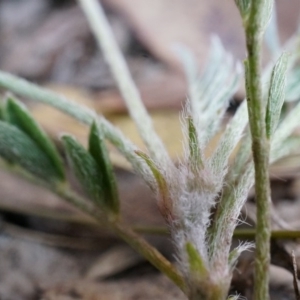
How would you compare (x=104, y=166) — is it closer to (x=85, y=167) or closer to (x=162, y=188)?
(x=85, y=167)

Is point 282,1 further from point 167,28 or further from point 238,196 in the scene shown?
point 238,196

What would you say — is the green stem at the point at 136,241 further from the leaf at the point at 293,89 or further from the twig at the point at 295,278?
the leaf at the point at 293,89

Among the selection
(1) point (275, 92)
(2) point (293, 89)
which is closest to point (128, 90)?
(2) point (293, 89)

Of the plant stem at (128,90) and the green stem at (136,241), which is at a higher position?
the plant stem at (128,90)

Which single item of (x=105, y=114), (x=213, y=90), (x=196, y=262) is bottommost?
(x=196, y=262)

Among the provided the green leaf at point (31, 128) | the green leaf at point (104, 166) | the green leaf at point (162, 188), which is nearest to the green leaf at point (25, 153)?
the green leaf at point (31, 128)

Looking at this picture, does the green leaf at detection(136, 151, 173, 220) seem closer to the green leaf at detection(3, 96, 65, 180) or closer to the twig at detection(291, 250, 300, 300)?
the twig at detection(291, 250, 300, 300)

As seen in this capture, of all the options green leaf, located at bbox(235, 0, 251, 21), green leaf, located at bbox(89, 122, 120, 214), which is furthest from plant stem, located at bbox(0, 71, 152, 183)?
green leaf, located at bbox(235, 0, 251, 21)

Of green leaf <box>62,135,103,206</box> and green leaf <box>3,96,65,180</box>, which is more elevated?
green leaf <box>3,96,65,180</box>
